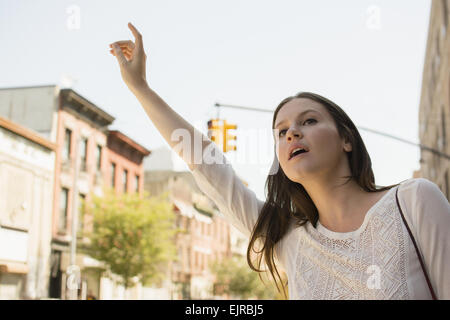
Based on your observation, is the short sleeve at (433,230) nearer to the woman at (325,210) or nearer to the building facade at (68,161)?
the woman at (325,210)

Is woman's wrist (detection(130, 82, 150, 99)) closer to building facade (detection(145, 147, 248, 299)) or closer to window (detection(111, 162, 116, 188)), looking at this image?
window (detection(111, 162, 116, 188))

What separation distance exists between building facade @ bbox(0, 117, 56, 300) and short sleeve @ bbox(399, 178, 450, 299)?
26217 mm

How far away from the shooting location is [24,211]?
28.2 meters

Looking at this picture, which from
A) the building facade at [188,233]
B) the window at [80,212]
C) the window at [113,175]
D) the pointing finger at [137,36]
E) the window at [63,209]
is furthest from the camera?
Result: the building facade at [188,233]

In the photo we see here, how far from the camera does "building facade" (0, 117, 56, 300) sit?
1043 inches

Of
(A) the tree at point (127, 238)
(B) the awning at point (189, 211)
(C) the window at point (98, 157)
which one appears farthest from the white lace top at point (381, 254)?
(B) the awning at point (189, 211)

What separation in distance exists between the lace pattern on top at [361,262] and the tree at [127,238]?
31.6 meters

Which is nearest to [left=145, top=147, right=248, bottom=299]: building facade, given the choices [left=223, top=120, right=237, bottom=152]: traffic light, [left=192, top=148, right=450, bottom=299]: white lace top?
[left=223, top=120, right=237, bottom=152]: traffic light

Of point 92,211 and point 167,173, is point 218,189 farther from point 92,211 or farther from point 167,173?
point 167,173

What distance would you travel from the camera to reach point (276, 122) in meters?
1.60

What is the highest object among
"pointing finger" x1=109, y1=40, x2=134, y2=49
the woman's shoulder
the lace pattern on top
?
A: "pointing finger" x1=109, y1=40, x2=134, y2=49

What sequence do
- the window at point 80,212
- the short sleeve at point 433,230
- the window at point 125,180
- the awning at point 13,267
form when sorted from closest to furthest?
the short sleeve at point 433,230
the awning at point 13,267
the window at point 80,212
the window at point 125,180

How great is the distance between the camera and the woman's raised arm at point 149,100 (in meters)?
1.49
